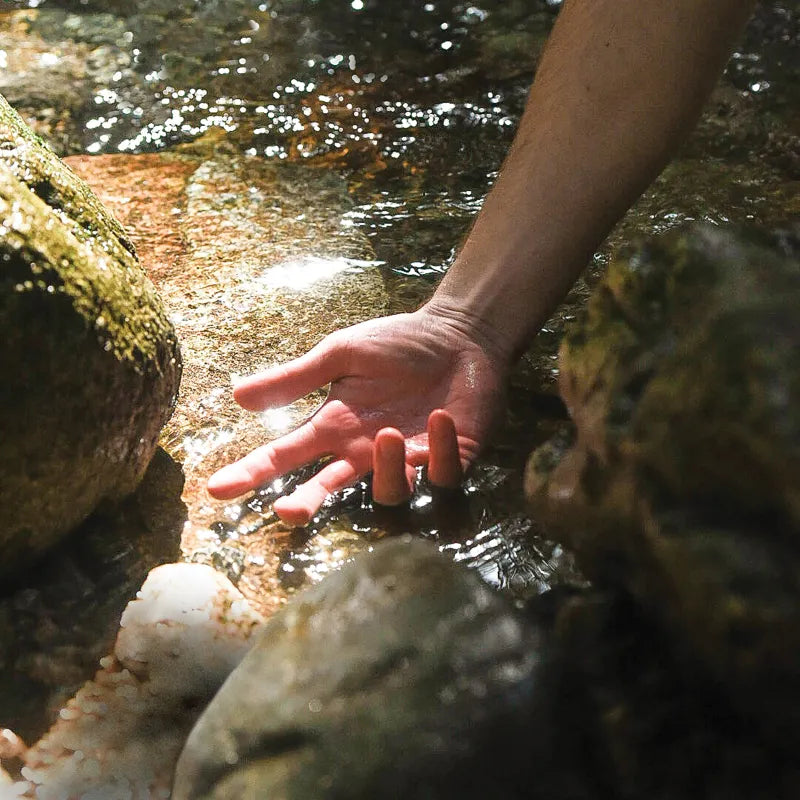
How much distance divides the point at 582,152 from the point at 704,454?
1.59 m

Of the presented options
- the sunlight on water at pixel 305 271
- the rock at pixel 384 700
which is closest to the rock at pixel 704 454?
the rock at pixel 384 700

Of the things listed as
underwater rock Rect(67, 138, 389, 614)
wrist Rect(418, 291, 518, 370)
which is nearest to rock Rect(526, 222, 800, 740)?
underwater rock Rect(67, 138, 389, 614)

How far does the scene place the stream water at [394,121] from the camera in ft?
6.75

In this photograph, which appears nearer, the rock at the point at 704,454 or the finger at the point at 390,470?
the rock at the point at 704,454

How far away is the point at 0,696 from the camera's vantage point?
1678 mm

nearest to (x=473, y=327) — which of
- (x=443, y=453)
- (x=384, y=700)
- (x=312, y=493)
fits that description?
(x=443, y=453)

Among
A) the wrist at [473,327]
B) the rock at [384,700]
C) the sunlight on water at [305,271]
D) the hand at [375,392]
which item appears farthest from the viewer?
the sunlight on water at [305,271]

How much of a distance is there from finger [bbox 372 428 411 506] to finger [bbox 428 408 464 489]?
0.08 meters

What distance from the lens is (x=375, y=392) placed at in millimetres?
2305

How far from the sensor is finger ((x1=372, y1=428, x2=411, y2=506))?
194 centimetres

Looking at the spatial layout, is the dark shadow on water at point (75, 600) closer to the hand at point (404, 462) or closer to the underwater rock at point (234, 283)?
the underwater rock at point (234, 283)

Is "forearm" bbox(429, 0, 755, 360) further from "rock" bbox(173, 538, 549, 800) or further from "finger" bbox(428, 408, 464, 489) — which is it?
"rock" bbox(173, 538, 549, 800)

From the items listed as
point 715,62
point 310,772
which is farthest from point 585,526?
point 715,62

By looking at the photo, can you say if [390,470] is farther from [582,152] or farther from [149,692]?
[582,152]
